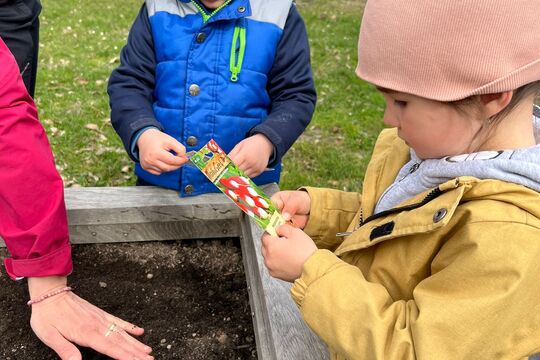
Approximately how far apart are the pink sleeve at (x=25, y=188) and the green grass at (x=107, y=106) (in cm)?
225

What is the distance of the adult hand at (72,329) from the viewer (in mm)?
1746

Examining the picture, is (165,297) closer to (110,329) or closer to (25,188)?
(110,329)

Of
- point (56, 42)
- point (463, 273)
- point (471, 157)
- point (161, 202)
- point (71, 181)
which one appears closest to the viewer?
point (463, 273)

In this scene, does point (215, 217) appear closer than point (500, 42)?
No

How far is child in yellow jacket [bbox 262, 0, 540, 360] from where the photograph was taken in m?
1.08

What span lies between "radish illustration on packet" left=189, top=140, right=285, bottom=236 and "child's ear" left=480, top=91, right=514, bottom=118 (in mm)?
618

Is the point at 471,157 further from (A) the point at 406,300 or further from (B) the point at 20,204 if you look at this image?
(B) the point at 20,204

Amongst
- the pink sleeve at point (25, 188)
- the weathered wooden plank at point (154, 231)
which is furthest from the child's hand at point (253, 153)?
the pink sleeve at point (25, 188)

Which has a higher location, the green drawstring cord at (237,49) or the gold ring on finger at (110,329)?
the green drawstring cord at (237,49)

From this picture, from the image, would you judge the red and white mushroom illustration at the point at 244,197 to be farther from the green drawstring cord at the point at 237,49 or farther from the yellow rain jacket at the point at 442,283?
the green drawstring cord at the point at 237,49

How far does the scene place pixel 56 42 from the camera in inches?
259

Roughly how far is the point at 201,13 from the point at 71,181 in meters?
2.23

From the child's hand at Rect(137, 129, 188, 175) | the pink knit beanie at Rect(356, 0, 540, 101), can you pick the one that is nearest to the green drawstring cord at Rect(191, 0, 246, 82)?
the child's hand at Rect(137, 129, 188, 175)

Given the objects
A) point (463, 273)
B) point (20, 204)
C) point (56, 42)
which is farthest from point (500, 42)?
point (56, 42)
